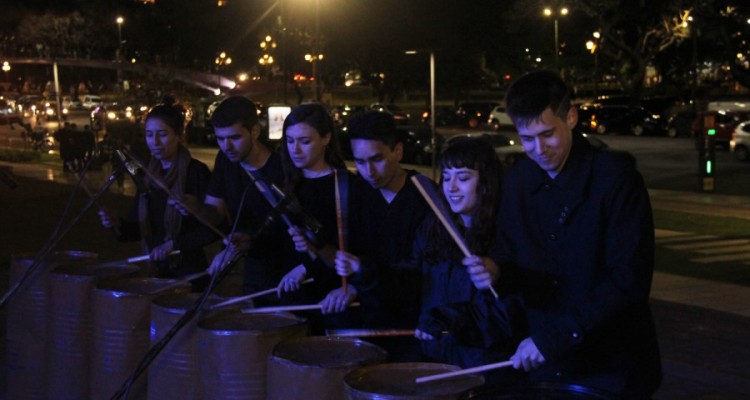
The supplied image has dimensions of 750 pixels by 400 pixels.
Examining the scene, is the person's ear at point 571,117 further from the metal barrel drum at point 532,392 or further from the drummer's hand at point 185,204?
the drummer's hand at point 185,204

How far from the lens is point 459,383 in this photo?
318 centimetres

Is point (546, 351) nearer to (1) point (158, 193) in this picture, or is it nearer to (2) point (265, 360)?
(2) point (265, 360)

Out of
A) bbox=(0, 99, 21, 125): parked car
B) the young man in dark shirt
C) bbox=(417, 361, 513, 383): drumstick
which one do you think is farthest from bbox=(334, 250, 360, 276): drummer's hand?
bbox=(0, 99, 21, 125): parked car

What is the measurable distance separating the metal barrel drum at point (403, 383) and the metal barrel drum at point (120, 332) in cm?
184

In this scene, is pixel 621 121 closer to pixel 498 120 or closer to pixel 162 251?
pixel 498 120

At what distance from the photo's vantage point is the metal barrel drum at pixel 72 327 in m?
5.25

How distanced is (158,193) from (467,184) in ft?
8.83

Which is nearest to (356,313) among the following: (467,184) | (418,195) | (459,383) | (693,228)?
(418,195)

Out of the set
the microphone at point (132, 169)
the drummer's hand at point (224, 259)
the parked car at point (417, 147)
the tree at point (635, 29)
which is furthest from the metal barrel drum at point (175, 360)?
the tree at point (635, 29)

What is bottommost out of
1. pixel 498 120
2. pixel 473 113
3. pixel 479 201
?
pixel 498 120

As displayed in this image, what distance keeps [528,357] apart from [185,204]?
2.56 meters

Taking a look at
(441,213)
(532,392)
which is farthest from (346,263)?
(532,392)

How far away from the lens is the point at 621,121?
45.3 metres

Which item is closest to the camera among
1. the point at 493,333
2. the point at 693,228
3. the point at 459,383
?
the point at 459,383
